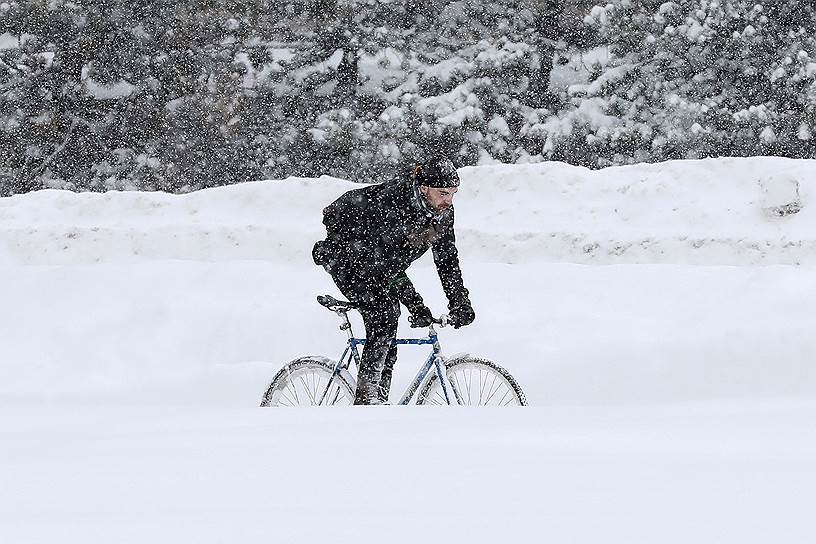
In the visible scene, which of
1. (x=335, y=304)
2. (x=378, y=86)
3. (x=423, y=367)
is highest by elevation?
(x=378, y=86)

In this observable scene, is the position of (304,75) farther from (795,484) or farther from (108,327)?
(795,484)

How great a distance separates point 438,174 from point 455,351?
12.9ft

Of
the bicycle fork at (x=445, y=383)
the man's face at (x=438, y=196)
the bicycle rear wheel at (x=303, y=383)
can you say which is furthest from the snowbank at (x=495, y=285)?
the man's face at (x=438, y=196)

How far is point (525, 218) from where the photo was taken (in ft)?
40.7

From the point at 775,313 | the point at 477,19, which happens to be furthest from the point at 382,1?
the point at 775,313

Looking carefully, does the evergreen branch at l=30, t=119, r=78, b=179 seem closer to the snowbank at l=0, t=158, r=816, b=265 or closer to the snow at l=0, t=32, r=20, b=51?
the snow at l=0, t=32, r=20, b=51

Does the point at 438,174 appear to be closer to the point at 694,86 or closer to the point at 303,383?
the point at 303,383

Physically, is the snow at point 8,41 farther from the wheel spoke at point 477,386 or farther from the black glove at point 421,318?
the wheel spoke at point 477,386

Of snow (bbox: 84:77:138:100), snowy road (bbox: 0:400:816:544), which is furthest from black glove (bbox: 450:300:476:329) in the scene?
snow (bbox: 84:77:138:100)

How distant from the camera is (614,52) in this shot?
63.6 feet

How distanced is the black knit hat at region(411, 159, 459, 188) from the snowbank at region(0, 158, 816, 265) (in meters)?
5.67

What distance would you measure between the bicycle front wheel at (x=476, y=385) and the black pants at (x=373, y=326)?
0.27 meters

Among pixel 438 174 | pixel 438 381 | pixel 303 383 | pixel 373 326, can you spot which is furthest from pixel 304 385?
pixel 438 174

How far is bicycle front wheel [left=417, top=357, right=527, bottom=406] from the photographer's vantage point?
6871 millimetres
